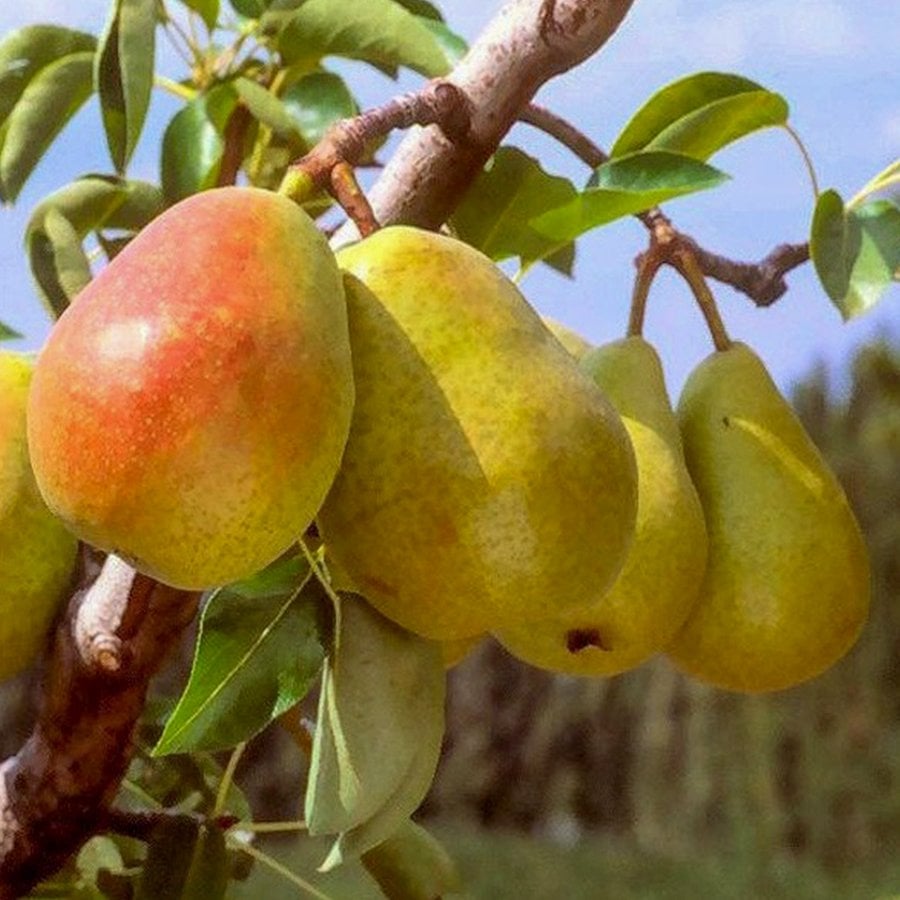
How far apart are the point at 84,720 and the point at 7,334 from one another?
0.82ft

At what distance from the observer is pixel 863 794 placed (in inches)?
133

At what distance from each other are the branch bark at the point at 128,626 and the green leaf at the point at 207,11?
A: 37 cm

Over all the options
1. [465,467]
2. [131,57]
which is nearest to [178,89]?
[131,57]

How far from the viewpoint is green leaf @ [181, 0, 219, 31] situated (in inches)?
38.4

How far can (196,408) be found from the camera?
1.61 ft

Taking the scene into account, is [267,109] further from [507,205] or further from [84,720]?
[84,720]

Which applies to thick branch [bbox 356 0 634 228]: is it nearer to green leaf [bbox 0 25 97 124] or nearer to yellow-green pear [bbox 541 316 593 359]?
yellow-green pear [bbox 541 316 593 359]

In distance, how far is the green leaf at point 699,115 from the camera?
78cm

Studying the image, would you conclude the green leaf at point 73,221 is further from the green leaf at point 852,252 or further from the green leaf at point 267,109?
the green leaf at point 852,252

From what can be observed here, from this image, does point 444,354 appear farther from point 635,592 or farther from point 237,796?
point 237,796

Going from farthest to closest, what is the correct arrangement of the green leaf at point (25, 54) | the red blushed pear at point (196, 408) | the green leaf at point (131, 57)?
1. the green leaf at point (25, 54)
2. the green leaf at point (131, 57)
3. the red blushed pear at point (196, 408)

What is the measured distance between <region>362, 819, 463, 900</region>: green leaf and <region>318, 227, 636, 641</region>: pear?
10.5 inches

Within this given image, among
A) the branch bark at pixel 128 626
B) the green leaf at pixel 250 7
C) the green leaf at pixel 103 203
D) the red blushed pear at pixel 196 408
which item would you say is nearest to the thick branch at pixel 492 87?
the branch bark at pixel 128 626

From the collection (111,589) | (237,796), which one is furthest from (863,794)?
(111,589)
